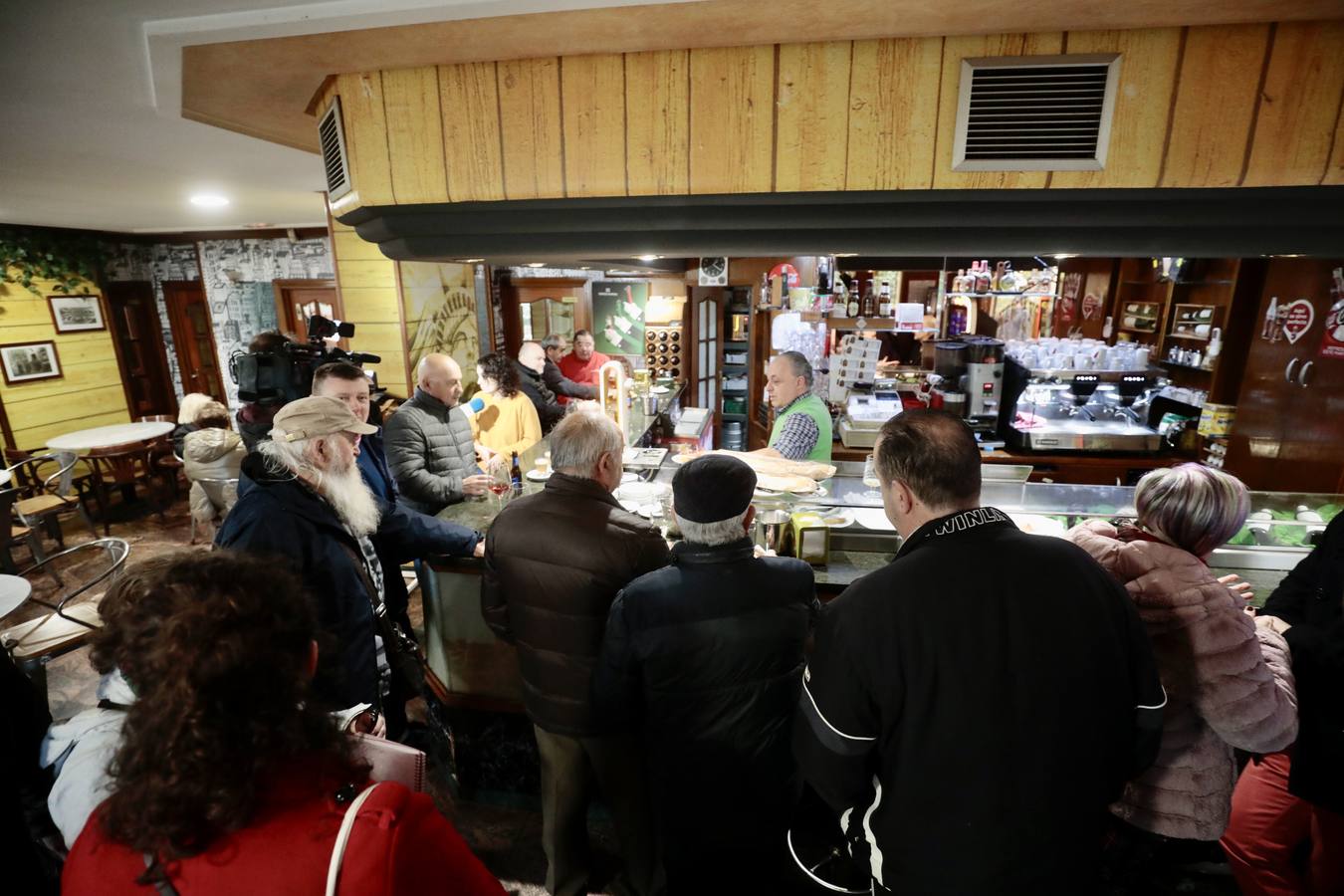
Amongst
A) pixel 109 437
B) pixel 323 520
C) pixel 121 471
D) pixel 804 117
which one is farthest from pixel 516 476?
pixel 121 471

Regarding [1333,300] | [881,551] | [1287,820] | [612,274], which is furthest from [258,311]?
[1333,300]

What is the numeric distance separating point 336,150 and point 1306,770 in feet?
11.8

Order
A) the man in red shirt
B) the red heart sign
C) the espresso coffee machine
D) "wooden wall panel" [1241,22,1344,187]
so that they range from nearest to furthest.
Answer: "wooden wall panel" [1241,22,1344,187] < the red heart sign < the espresso coffee machine < the man in red shirt

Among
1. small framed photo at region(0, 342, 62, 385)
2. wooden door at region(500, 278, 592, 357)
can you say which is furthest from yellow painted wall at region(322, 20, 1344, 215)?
small framed photo at region(0, 342, 62, 385)

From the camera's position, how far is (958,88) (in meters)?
1.69

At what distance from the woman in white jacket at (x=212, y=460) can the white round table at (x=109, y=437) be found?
1.63 meters

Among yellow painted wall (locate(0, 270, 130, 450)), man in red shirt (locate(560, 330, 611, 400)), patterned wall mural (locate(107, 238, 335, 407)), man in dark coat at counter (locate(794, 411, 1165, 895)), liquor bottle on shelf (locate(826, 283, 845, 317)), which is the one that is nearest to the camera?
man in dark coat at counter (locate(794, 411, 1165, 895))

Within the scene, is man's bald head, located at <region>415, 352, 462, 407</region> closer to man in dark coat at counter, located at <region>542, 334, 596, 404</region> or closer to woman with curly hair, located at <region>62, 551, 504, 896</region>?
man in dark coat at counter, located at <region>542, 334, 596, 404</region>

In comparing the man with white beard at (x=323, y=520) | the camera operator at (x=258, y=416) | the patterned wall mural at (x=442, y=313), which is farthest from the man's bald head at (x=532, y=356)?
the man with white beard at (x=323, y=520)

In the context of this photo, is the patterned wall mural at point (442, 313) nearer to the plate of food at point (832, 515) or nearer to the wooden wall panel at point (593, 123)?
the wooden wall panel at point (593, 123)

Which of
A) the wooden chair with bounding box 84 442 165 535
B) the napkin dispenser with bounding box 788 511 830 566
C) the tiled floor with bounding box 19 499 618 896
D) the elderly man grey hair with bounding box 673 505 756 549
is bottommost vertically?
the tiled floor with bounding box 19 499 618 896

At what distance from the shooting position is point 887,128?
5.68 feet

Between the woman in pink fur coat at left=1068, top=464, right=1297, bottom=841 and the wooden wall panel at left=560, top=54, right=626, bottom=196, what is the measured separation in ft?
5.93

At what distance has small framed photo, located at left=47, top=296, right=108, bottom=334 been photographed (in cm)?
784
